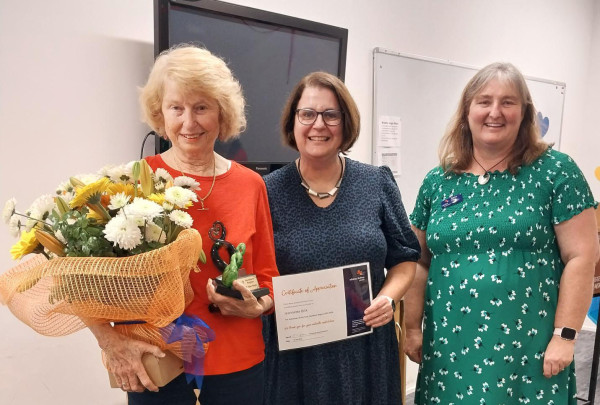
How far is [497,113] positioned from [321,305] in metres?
0.83

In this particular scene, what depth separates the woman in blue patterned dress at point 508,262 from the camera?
1.48m

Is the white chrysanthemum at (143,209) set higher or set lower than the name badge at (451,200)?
higher

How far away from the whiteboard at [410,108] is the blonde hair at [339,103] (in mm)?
1343

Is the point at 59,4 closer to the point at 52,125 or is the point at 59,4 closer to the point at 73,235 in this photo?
the point at 52,125

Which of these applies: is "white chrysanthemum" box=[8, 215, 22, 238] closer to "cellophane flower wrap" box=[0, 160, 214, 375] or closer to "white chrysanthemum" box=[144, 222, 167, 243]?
"cellophane flower wrap" box=[0, 160, 214, 375]

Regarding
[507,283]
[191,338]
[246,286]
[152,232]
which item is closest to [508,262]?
[507,283]

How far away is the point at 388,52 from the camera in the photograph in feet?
9.21

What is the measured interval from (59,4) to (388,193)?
4.35 feet

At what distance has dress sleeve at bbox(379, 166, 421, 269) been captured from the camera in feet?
5.15

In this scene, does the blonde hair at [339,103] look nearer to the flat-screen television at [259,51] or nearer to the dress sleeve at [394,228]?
the dress sleeve at [394,228]

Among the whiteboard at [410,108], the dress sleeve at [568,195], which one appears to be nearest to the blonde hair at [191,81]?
the dress sleeve at [568,195]

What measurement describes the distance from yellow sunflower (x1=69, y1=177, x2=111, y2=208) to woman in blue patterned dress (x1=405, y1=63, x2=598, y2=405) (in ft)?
3.65

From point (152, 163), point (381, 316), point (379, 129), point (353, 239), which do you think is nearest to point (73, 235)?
point (152, 163)

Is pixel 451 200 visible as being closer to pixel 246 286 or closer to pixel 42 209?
pixel 246 286
